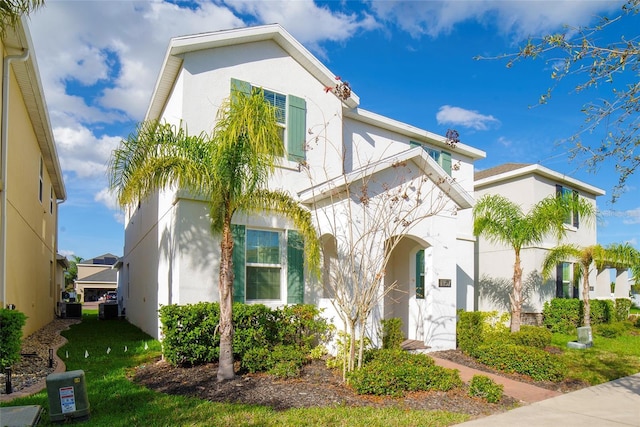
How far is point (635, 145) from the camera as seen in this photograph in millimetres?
5297

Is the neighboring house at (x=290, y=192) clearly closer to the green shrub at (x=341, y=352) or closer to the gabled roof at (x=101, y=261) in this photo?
the green shrub at (x=341, y=352)

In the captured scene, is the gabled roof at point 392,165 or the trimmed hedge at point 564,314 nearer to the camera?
the gabled roof at point 392,165

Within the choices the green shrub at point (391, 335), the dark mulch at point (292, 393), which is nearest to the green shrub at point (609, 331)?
the green shrub at point (391, 335)

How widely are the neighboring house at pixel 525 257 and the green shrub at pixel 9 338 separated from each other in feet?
56.2

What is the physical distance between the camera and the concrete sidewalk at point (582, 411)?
6.32 metres

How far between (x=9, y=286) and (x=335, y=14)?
10.1m

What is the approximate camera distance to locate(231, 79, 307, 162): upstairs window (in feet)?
38.0

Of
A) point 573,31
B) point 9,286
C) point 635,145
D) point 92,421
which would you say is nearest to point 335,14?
point 573,31

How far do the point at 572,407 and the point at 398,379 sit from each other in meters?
2.89

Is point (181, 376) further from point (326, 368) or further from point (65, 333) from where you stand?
point (65, 333)

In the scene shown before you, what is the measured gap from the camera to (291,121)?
1173 cm

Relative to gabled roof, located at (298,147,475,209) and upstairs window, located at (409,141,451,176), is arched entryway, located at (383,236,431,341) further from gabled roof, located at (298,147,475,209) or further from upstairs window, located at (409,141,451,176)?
upstairs window, located at (409,141,451,176)

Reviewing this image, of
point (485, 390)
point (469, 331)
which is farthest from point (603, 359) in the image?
point (485, 390)

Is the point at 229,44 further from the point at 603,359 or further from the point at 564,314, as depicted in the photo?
the point at 564,314
